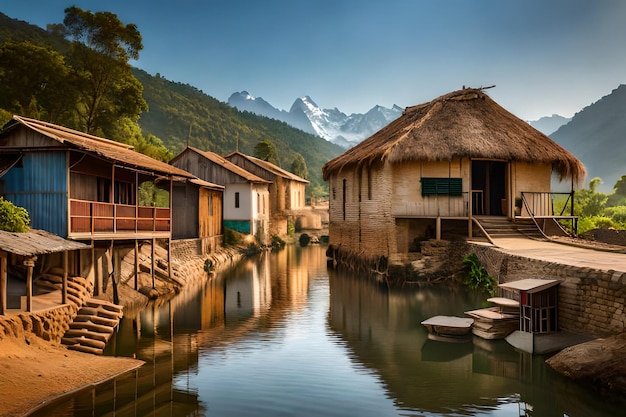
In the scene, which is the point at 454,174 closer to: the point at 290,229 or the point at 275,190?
the point at 275,190

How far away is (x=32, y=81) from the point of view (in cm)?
3422

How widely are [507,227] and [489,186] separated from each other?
3.67 metres

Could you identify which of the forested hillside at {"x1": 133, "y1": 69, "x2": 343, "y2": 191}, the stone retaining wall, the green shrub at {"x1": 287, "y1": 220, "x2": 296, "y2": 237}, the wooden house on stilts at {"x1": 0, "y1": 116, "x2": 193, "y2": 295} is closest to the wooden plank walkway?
the stone retaining wall

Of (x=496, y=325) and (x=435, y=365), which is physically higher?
(x=496, y=325)

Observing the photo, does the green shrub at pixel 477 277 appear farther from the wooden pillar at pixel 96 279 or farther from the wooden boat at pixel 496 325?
the wooden pillar at pixel 96 279

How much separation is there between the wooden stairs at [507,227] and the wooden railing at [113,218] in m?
14.0

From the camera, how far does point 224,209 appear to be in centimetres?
4078

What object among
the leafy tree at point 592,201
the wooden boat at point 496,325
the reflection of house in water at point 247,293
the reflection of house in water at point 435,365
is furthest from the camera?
the leafy tree at point 592,201

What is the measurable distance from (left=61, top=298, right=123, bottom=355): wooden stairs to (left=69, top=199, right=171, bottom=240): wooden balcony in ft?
7.72

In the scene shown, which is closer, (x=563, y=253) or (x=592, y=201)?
(x=563, y=253)

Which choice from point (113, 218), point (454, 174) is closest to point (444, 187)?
point (454, 174)

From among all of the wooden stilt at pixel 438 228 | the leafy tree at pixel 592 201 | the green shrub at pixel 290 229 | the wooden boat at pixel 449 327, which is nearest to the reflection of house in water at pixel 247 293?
the wooden boat at pixel 449 327

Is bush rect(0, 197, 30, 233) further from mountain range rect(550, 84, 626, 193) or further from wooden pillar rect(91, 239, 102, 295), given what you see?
mountain range rect(550, 84, 626, 193)

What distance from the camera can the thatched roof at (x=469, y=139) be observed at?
2459cm
